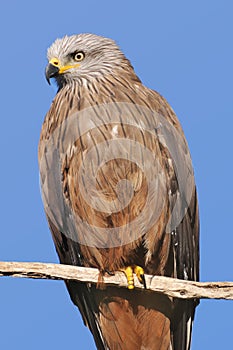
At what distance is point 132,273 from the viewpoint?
592 cm

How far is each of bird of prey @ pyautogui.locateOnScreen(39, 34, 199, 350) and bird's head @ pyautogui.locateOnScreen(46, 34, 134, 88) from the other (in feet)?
0.05

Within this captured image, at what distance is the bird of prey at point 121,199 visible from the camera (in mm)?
5930

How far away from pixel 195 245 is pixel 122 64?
1.80m

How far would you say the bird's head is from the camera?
6684 mm

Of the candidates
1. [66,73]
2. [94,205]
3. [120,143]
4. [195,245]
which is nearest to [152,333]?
[195,245]

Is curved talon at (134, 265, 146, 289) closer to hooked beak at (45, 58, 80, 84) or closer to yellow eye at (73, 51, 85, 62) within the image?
hooked beak at (45, 58, 80, 84)

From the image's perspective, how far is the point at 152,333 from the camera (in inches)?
250

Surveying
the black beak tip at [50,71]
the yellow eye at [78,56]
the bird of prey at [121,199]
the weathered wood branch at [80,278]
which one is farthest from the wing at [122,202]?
the weathered wood branch at [80,278]

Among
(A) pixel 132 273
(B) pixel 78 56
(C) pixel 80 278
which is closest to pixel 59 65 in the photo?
(B) pixel 78 56

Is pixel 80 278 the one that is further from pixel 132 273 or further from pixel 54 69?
pixel 54 69

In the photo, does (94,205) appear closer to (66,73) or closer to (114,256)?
(114,256)

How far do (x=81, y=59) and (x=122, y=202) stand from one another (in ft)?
5.25

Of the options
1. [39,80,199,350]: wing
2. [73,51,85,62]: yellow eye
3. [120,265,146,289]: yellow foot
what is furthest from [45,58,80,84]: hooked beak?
[120,265,146,289]: yellow foot

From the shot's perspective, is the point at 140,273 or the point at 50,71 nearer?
the point at 140,273
